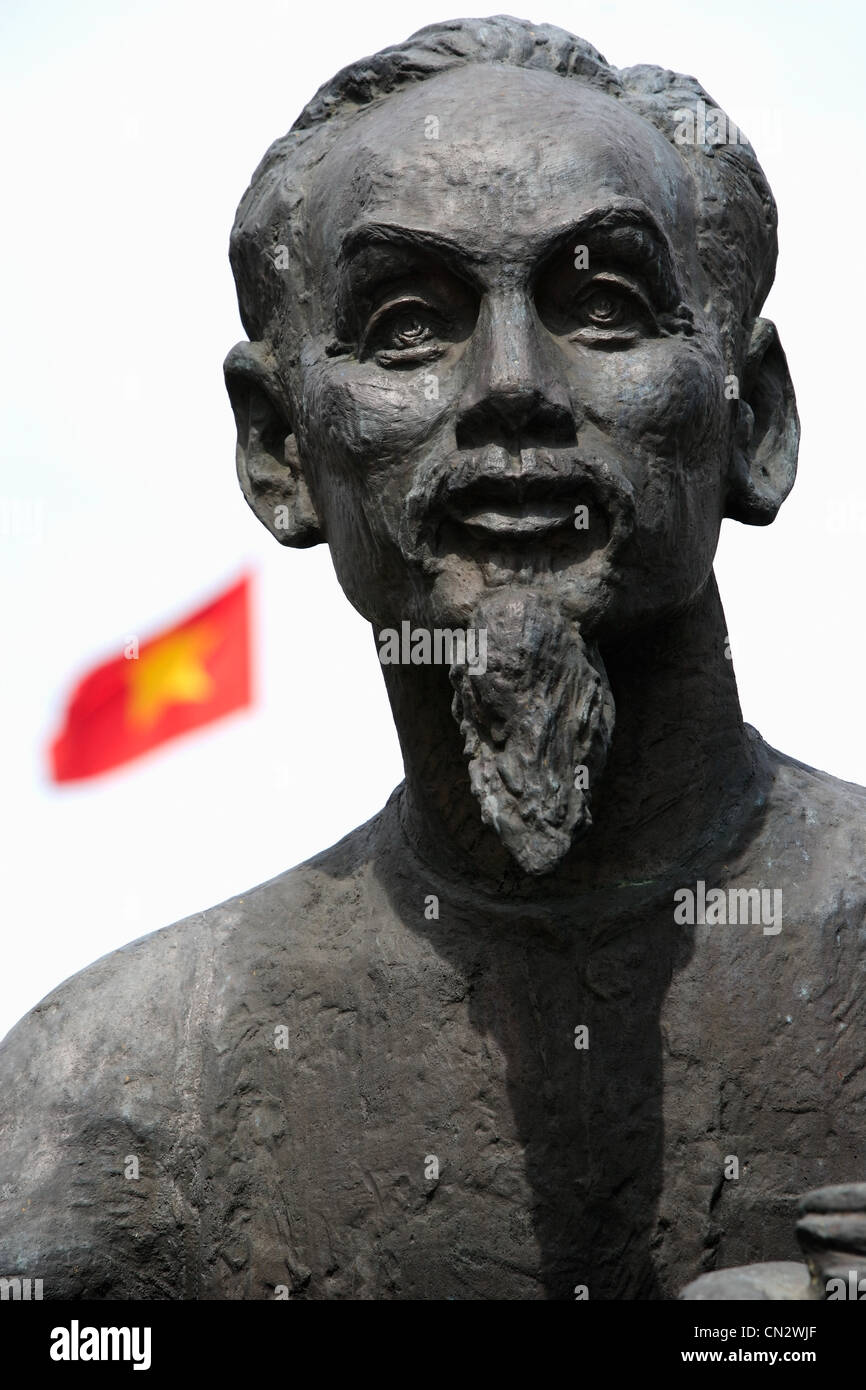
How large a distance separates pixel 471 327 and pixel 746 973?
1687 millimetres

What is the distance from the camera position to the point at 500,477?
6.27 m

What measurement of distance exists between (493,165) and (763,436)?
3.58 feet

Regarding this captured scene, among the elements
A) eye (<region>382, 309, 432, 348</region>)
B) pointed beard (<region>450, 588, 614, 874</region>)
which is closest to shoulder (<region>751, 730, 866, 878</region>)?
pointed beard (<region>450, 588, 614, 874</region>)

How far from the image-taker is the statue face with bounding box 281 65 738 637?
631 centimetres

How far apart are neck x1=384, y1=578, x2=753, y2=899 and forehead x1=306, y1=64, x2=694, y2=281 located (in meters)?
0.97

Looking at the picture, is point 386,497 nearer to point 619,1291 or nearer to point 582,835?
point 582,835

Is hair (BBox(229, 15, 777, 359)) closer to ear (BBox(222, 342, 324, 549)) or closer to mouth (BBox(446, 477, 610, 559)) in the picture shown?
ear (BBox(222, 342, 324, 549))

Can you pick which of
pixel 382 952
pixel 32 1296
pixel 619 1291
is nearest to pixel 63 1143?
pixel 32 1296

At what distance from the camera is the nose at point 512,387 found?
A: 6.26 metres

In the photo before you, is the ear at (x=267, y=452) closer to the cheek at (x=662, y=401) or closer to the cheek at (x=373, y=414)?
the cheek at (x=373, y=414)

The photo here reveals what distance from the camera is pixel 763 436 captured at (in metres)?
7.05

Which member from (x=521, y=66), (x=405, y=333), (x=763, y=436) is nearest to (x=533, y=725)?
(x=405, y=333)

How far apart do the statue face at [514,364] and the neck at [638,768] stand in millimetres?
275

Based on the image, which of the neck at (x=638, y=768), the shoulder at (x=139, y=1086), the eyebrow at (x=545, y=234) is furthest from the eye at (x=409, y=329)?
the shoulder at (x=139, y=1086)
